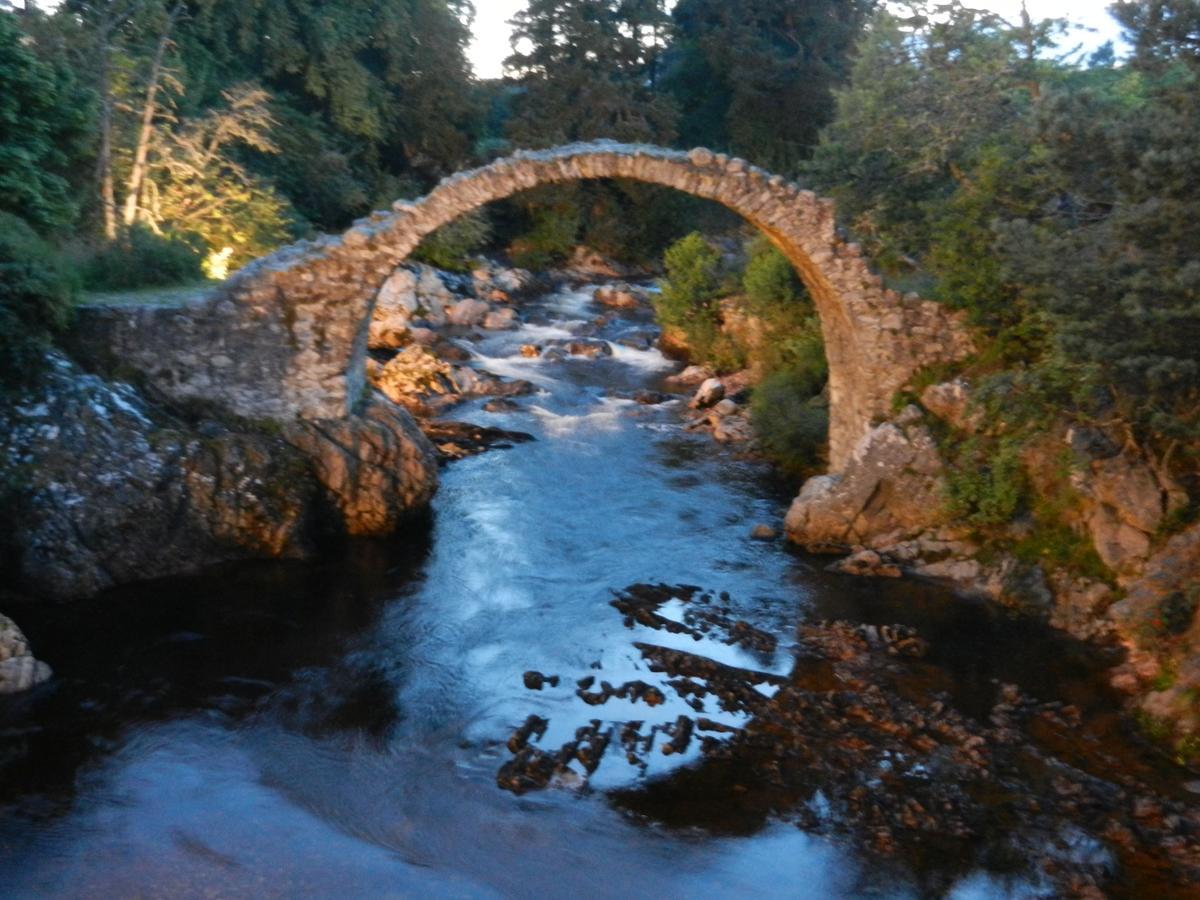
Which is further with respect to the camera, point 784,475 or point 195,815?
point 784,475

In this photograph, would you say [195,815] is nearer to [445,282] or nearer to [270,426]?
[270,426]

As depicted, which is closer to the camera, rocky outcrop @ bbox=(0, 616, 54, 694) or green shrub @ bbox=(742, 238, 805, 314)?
rocky outcrop @ bbox=(0, 616, 54, 694)

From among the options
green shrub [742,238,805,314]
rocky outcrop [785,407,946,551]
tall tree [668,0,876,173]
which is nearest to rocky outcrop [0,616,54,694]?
rocky outcrop [785,407,946,551]

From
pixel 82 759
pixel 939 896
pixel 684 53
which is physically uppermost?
pixel 684 53

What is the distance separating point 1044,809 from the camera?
24.7ft

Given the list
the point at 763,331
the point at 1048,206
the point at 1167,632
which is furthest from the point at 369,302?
the point at 1167,632

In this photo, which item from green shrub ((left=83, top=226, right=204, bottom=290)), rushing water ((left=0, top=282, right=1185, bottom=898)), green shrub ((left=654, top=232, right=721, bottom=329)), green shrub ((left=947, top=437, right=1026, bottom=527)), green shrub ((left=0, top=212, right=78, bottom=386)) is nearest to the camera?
rushing water ((left=0, top=282, right=1185, bottom=898))

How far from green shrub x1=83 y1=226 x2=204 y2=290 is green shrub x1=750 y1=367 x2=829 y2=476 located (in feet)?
27.6

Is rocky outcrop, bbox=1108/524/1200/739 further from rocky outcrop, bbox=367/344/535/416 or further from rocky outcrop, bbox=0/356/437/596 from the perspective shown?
rocky outcrop, bbox=367/344/535/416

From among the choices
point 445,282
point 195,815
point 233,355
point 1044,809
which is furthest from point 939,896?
point 445,282

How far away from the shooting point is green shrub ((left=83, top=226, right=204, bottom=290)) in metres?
13.7

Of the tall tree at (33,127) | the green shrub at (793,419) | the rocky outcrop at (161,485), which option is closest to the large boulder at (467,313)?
the tall tree at (33,127)

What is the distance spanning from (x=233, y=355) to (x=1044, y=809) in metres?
9.43

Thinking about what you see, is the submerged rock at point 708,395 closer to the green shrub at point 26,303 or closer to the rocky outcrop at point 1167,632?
the rocky outcrop at point 1167,632
